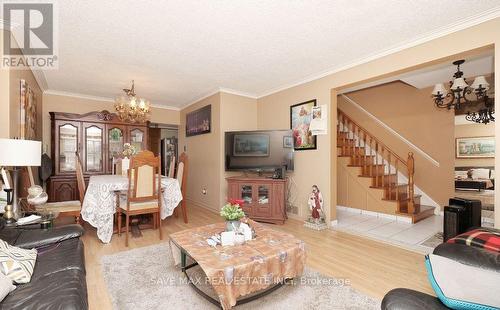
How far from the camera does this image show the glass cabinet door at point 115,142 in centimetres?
496

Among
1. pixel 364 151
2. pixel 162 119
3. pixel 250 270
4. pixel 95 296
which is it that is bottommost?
pixel 95 296

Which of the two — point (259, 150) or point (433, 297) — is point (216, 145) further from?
point (433, 297)

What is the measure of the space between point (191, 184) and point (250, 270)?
4.24m

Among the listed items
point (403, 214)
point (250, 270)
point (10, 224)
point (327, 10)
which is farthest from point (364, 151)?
point (10, 224)

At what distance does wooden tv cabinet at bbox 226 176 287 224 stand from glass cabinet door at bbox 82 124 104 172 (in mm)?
2882

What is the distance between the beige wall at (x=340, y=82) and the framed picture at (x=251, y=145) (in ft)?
1.90

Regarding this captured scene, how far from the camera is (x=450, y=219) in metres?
2.41

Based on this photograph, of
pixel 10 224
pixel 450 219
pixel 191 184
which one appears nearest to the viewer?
pixel 10 224

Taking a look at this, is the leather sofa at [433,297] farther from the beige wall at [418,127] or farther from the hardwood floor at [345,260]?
the beige wall at [418,127]

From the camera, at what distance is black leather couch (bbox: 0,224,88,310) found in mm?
1104

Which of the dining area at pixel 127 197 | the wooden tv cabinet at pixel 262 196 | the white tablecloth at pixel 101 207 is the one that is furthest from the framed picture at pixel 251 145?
the white tablecloth at pixel 101 207

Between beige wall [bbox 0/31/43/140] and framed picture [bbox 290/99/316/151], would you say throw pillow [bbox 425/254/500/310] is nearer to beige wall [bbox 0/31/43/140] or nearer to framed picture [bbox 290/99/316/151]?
framed picture [bbox 290/99/316/151]

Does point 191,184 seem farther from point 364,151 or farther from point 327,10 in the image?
point 327,10

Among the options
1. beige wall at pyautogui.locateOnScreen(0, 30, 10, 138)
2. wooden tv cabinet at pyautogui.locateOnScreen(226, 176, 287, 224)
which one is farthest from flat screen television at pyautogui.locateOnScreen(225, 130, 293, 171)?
beige wall at pyautogui.locateOnScreen(0, 30, 10, 138)
